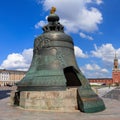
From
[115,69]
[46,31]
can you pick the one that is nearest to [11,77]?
[115,69]

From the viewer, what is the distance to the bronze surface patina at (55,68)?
12.7m

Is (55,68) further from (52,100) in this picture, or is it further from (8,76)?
(8,76)

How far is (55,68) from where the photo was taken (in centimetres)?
1374

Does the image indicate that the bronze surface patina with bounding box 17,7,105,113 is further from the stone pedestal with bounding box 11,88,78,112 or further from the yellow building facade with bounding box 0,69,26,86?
the yellow building facade with bounding box 0,69,26,86

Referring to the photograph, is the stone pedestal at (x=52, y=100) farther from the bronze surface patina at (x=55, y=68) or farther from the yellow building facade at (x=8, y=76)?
the yellow building facade at (x=8, y=76)

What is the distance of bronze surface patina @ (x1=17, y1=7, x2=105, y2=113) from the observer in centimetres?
1266

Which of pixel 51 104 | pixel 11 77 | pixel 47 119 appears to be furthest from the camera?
pixel 11 77

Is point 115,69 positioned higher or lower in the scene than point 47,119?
higher

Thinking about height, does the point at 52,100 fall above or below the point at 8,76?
below

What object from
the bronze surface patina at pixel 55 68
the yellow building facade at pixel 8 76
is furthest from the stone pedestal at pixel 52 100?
the yellow building facade at pixel 8 76

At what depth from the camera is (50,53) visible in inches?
563

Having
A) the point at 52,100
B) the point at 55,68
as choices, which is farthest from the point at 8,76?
the point at 52,100

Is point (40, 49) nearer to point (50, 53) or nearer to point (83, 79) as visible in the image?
point (50, 53)

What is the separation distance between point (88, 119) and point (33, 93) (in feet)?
12.5
